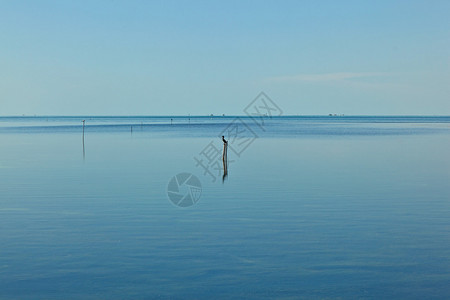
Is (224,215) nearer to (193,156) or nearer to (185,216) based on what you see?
(185,216)

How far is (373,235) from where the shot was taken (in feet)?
56.2

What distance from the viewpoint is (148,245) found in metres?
15.9

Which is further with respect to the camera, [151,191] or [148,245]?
[151,191]

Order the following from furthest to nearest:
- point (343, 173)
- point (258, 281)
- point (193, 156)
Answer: point (193, 156) → point (343, 173) → point (258, 281)

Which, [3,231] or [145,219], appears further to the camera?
[145,219]

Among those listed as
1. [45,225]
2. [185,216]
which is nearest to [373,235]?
[185,216]

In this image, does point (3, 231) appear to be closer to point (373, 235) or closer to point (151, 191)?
point (151, 191)

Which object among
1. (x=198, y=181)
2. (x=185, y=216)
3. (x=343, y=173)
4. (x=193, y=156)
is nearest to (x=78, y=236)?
(x=185, y=216)

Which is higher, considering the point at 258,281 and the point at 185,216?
the point at 185,216

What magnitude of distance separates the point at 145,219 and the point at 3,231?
16.5ft

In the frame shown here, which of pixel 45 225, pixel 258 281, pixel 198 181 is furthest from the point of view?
pixel 198 181

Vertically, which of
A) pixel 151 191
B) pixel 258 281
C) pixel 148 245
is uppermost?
pixel 151 191

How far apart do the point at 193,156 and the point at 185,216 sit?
2875cm

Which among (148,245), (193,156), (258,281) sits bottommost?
(258,281)
